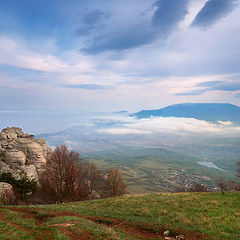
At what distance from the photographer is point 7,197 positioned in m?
29.3

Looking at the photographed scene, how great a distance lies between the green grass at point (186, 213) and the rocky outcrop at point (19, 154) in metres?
31.3

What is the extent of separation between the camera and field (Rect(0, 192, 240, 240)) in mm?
13094

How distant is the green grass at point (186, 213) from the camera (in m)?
15.5

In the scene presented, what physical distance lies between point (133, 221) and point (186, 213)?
656cm

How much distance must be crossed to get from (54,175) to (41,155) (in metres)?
21.1

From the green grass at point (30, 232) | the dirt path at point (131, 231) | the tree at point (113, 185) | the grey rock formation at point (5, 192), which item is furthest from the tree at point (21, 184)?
the green grass at point (30, 232)

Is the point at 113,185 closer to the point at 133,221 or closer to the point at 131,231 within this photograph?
the point at 133,221

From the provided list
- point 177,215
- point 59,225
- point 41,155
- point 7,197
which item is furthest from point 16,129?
point 177,215

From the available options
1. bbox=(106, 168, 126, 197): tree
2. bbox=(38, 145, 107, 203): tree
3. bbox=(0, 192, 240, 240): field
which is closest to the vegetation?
bbox=(38, 145, 107, 203): tree

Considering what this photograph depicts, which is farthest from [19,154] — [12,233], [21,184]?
[12,233]

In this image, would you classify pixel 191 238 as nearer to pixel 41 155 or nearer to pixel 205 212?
pixel 205 212

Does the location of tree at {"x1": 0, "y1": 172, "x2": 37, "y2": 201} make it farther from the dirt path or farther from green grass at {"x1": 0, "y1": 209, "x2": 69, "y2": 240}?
green grass at {"x1": 0, "y1": 209, "x2": 69, "y2": 240}

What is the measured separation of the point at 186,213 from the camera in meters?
19.5

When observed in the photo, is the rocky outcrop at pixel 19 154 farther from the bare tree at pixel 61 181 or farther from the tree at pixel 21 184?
the bare tree at pixel 61 181
